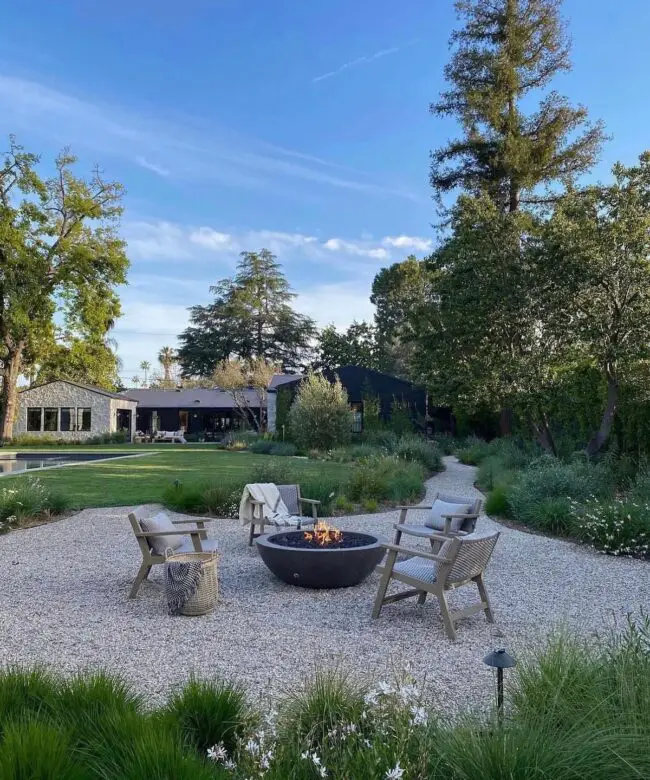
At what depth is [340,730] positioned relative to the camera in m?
2.44

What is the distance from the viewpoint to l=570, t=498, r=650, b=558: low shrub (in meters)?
7.04

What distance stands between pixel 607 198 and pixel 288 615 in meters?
11.0

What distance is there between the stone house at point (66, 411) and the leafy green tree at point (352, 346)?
19.4 m

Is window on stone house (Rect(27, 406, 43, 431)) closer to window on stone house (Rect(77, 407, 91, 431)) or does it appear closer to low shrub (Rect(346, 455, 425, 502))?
window on stone house (Rect(77, 407, 91, 431))

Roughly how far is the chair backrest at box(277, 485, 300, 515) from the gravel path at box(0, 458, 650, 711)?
2.96 ft

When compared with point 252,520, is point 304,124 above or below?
above

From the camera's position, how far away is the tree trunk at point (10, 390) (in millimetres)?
33344

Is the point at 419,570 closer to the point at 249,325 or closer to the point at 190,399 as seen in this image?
the point at 190,399

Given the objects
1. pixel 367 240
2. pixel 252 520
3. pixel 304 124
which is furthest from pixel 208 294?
pixel 252 520

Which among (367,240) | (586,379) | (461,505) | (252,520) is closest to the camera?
(461,505)

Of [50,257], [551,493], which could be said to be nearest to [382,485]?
[551,493]

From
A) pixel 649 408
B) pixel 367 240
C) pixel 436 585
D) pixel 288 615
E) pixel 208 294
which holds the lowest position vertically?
pixel 288 615

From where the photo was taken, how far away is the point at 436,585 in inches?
179

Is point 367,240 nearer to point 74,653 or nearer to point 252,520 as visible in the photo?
point 252,520
